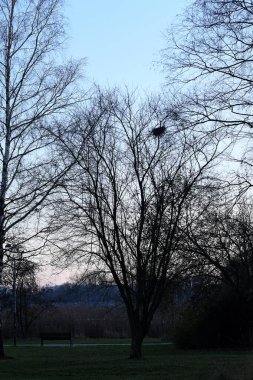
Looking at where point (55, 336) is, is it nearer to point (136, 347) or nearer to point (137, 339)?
point (136, 347)

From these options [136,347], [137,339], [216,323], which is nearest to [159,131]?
[137,339]

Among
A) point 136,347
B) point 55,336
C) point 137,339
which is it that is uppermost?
point 55,336

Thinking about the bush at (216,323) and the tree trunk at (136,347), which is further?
the bush at (216,323)

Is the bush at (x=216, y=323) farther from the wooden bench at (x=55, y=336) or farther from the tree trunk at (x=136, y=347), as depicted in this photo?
the tree trunk at (x=136, y=347)

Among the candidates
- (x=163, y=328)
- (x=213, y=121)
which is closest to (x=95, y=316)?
(x=163, y=328)

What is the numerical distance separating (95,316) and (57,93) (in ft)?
126

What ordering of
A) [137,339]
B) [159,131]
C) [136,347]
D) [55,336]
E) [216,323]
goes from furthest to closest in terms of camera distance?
[55,336] → [216,323] → [136,347] → [137,339] → [159,131]

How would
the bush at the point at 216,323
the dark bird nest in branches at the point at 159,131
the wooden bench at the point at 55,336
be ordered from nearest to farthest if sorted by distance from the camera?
the dark bird nest in branches at the point at 159,131 < the bush at the point at 216,323 < the wooden bench at the point at 55,336

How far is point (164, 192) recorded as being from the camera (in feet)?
78.5

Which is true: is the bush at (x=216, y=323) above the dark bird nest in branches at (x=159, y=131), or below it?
below

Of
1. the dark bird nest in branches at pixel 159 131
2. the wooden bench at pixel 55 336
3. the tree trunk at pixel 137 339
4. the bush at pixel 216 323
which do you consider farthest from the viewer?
the wooden bench at pixel 55 336

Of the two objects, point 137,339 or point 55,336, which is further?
point 55,336

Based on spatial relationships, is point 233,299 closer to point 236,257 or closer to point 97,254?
point 236,257

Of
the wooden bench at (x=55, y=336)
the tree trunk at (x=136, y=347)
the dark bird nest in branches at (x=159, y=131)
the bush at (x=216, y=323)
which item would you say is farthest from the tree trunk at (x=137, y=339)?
the wooden bench at (x=55, y=336)
